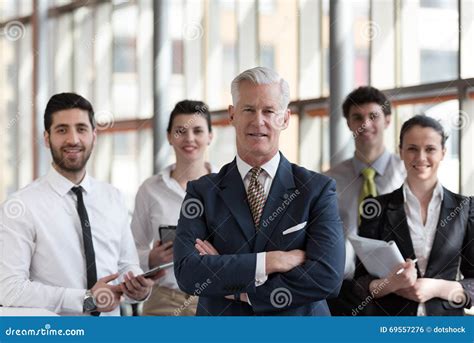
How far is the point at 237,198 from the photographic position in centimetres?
245

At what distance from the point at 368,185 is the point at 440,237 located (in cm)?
72

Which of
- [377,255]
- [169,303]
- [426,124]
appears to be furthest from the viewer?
[169,303]

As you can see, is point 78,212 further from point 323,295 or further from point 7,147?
point 7,147

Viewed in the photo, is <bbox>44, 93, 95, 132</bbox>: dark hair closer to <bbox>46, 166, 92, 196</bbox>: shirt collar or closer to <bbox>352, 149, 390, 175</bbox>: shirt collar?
<bbox>46, 166, 92, 196</bbox>: shirt collar

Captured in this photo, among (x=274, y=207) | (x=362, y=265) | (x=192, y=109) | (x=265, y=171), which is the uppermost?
(x=192, y=109)

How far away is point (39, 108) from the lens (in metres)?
11.0

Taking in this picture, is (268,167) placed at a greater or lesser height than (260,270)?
greater

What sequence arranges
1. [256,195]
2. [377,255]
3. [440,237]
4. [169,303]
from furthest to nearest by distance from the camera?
[169,303], [440,237], [377,255], [256,195]

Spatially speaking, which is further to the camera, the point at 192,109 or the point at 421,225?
the point at 192,109

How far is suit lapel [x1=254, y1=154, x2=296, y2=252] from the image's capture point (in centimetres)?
240

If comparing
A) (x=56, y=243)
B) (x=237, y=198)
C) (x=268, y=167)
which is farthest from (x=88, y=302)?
(x=268, y=167)

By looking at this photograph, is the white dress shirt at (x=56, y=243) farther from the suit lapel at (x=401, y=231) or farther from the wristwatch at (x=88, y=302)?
the suit lapel at (x=401, y=231)

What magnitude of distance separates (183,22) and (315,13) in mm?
2352

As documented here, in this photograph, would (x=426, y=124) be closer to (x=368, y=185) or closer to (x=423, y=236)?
(x=423, y=236)
